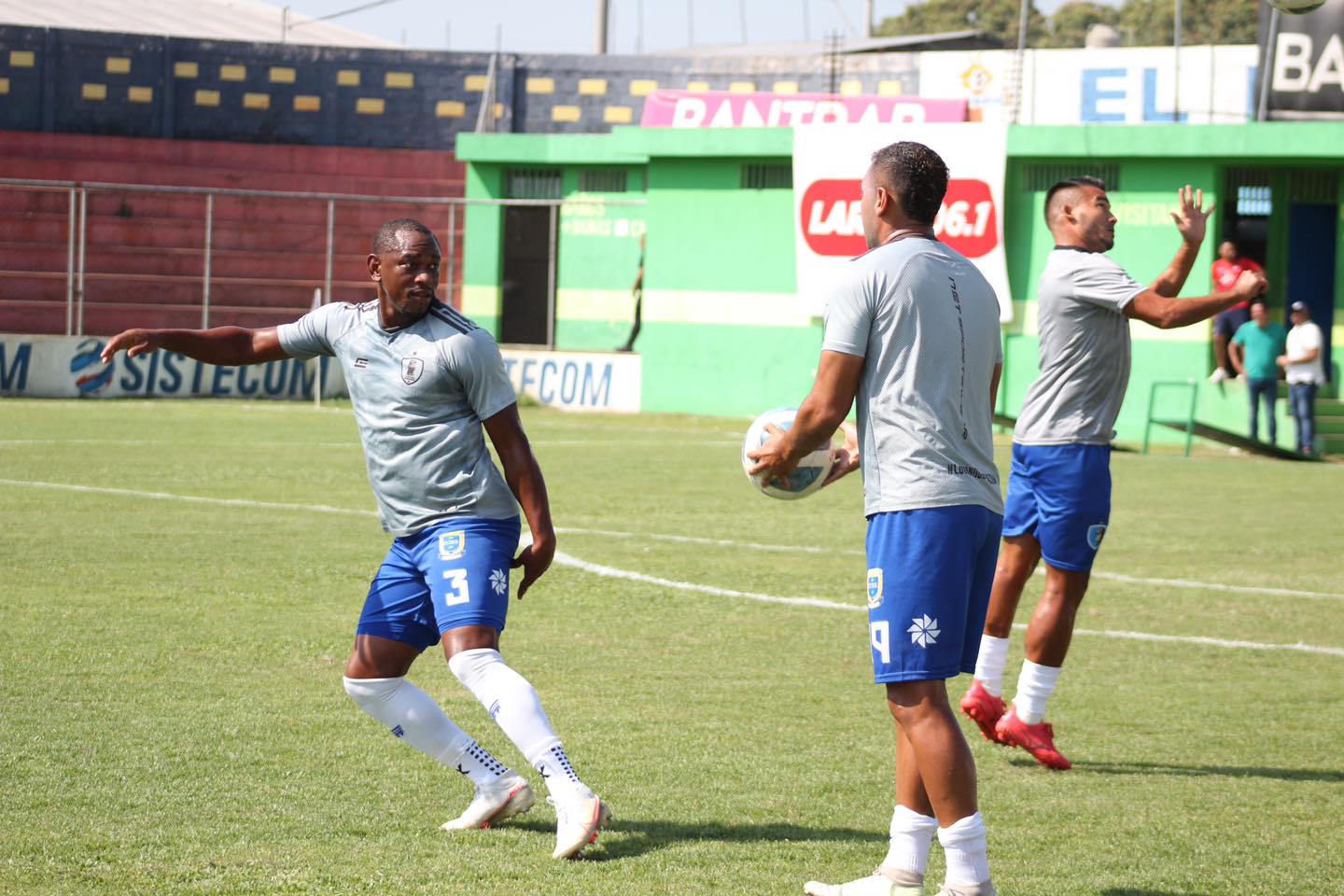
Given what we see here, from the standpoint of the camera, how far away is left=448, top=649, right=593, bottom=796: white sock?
544 centimetres

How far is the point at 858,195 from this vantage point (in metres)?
27.0

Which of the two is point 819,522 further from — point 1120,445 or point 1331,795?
point 1120,445

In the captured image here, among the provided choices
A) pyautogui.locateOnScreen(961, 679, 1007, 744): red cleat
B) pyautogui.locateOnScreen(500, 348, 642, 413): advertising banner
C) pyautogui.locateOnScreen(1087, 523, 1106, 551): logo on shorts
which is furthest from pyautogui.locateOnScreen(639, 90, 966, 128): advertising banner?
pyautogui.locateOnScreen(961, 679, 1007, 744): red cleat

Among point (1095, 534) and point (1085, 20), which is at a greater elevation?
point (1085, 20)

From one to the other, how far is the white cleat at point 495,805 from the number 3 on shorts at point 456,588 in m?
0.63

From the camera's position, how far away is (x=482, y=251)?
35.2 metres

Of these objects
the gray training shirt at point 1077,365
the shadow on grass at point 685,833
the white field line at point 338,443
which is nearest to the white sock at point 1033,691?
the gray training shirt at point 1077,365

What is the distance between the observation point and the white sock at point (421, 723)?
228 inches

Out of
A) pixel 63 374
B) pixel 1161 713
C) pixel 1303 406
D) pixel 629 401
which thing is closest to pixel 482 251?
pixel 629 401

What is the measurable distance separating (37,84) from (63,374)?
12021mm

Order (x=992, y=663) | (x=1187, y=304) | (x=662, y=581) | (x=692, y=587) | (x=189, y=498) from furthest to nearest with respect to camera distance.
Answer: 1. (x=189, y=498)
2. (x=662, y=581)
3. (x=692, y=587)
4. (x=992, y=663)
5. (x=1187, y=304)

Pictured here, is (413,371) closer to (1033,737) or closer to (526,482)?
(526,482)

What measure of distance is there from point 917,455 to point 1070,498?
7.97 feet

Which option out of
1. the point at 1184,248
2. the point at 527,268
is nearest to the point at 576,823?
the point at 1184,248
